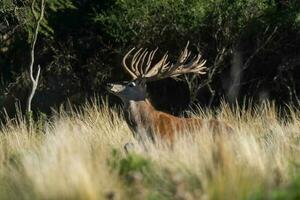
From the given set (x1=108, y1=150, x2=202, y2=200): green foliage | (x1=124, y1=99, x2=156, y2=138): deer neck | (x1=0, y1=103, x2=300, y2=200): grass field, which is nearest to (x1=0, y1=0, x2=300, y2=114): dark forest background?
(x1=124, y1=99, x2=156, y2=138): deer neck

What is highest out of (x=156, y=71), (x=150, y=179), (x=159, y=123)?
(x=156, y=71)

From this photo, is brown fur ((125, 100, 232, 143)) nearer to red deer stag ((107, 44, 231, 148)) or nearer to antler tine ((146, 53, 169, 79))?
red deer stag ((107, 44, 231, 148))

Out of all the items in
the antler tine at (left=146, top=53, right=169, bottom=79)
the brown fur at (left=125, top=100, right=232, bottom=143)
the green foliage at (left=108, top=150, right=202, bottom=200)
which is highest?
the antler tine at (left=146, top=53, right=169, bottom=79)

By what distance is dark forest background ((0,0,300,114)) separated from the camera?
18375mm

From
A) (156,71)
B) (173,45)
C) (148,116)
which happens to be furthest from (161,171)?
(173,45)

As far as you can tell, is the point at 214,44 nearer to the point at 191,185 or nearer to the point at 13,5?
the point at 13,5

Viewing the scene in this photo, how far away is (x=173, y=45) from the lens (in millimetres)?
19062

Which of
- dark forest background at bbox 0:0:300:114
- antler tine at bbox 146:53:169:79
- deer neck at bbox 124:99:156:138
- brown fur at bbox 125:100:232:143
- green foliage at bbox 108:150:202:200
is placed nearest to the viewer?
green foliage at bbox 108:150:202:200

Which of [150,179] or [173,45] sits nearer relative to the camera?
[150,179]

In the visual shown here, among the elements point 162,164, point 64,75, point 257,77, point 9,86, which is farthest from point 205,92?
point 162,164

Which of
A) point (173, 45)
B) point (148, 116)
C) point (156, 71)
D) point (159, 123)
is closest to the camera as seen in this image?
point (159, 123)

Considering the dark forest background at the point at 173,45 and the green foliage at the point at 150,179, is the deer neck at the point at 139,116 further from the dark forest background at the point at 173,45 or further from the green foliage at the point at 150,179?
the dark forest background at the point at 173,45

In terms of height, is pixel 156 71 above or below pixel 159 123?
above

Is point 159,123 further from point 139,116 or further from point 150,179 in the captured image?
point 150,179
